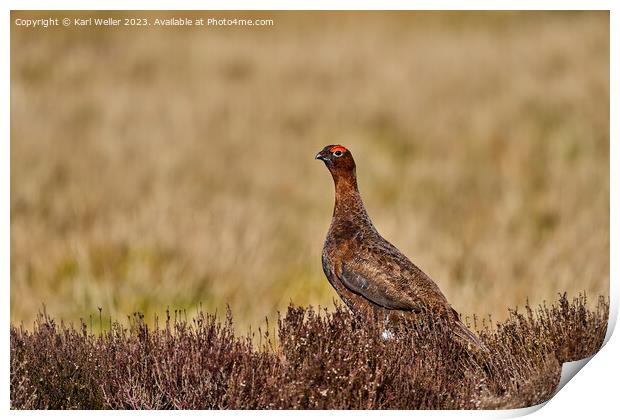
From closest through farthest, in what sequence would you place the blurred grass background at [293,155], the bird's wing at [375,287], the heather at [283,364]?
the bird's wing at [375,287]
the heather at [283,364]
the blurred grass background at [293,155]

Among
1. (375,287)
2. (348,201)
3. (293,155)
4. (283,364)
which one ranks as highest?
(293,155)

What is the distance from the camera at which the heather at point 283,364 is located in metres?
3.94

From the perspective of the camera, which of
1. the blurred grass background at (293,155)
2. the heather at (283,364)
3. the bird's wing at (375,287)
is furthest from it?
the blurred grass background at (293,155)

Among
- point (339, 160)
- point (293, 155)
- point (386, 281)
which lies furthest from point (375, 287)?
point (293, 155)

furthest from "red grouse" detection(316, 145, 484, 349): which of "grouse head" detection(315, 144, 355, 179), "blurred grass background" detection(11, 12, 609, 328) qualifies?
"blurred grass background" detection(11, 12, 609, 328)

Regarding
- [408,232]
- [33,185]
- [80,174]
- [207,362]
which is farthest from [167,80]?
[207,362]

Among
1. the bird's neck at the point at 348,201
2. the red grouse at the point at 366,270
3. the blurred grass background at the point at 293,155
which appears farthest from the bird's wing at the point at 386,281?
the blurred grass background at the point at 293,155

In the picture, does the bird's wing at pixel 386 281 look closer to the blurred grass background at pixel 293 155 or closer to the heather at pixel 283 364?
the heather at pixel 283 364

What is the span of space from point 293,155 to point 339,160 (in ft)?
5.51

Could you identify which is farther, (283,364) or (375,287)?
(283,364)

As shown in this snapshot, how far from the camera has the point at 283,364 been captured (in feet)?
13.2

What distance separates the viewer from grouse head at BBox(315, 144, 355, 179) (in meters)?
3.89

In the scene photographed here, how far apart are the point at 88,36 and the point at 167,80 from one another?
943mm

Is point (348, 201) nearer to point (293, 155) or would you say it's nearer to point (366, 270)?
point (366, 270)
